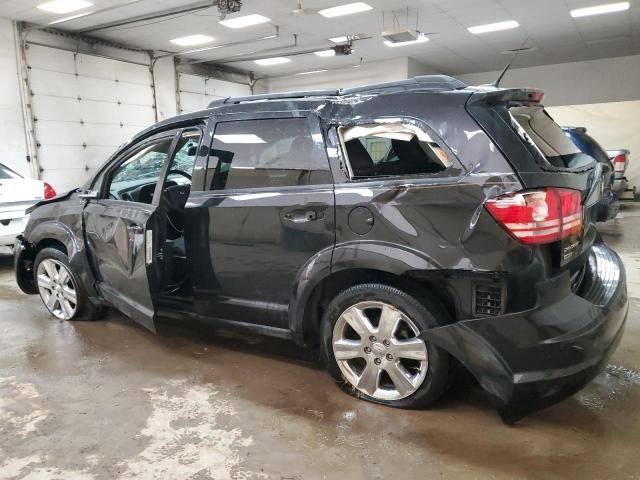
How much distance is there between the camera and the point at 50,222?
3959 mm

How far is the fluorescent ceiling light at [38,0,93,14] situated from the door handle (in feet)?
26.1

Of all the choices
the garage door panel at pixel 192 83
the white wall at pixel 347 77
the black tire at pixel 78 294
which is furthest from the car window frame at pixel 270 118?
the white wall at pixel 347 77

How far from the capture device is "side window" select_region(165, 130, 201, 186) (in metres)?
3.18

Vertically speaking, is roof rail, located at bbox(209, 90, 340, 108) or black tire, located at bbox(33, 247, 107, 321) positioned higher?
roof rail, located at bbox(209, 90, 340, 108)

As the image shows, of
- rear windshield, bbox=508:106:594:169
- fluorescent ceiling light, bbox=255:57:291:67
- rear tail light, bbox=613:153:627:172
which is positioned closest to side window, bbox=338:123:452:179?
rear windshield, bbox=508:106:594:169

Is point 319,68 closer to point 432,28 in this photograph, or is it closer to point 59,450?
point 432,28

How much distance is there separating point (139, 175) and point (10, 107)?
23.2 feet

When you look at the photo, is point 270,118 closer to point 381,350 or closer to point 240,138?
point 240,138

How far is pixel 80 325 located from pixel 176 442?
2.12 metres

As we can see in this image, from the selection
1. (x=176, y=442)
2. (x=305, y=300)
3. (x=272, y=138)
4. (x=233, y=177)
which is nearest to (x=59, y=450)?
(x=176, y=442)

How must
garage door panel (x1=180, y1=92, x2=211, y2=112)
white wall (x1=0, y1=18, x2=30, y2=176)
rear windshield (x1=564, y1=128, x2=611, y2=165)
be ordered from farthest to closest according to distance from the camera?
garage door panel (x1=180, y1=92, x2=211, y2=112)
white wall (x1=0, y1=18, x2=30, y2=176)
rear windshield (x1=564, y1=128, x2=611, y2=165)

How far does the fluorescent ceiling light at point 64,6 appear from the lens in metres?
8.42

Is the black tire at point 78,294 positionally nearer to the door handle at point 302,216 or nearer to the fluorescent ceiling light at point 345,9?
the door handle at point 302,216

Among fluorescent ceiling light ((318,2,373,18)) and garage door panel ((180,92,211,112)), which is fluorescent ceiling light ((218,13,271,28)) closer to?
fluorescent ceiling light ((318,2,373,18))
